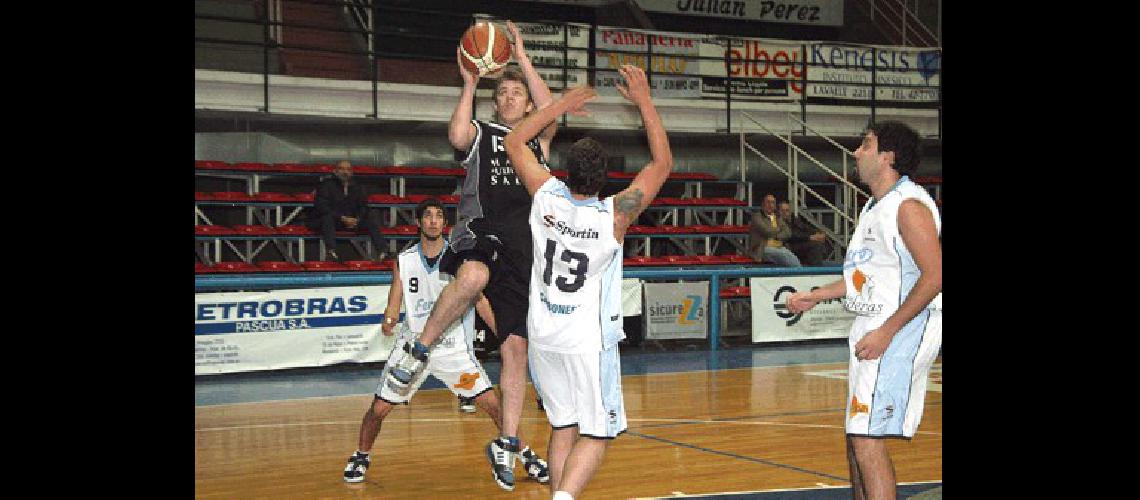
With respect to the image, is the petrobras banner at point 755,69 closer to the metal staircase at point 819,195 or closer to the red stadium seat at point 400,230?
the metal staircase at point 819,195

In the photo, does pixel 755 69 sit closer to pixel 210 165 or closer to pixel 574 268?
pixel 210 165

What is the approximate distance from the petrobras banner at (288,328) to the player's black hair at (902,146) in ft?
27.2

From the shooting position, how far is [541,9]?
21.4m

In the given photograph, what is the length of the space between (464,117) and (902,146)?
2.46m

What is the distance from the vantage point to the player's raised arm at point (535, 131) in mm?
5027

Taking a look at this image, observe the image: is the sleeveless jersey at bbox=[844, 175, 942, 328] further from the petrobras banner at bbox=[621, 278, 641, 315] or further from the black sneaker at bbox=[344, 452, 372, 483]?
the petrobras banner at bbox=[621, 278, 641, 315]

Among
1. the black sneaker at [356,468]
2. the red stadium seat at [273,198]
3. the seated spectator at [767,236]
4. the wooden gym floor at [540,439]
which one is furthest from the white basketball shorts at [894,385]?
the red stadium seat at [273,198]

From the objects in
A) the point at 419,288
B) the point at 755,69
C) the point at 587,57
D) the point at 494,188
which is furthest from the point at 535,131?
the point at 755,69

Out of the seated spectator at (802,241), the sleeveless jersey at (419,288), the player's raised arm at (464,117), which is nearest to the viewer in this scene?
the player's raised arm at (464,117)

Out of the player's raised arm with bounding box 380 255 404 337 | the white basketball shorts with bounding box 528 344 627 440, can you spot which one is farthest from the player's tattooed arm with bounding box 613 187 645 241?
the player's raised arm with bounding box 380 255 404 337

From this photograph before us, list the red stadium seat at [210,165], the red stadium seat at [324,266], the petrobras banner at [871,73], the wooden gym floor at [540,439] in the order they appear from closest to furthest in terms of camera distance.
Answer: the wooden gym floor at [540,439]
the red stadium seat at [324,266]
the red stadium seat at [210,165]
the petrobras banner at [871,73]
